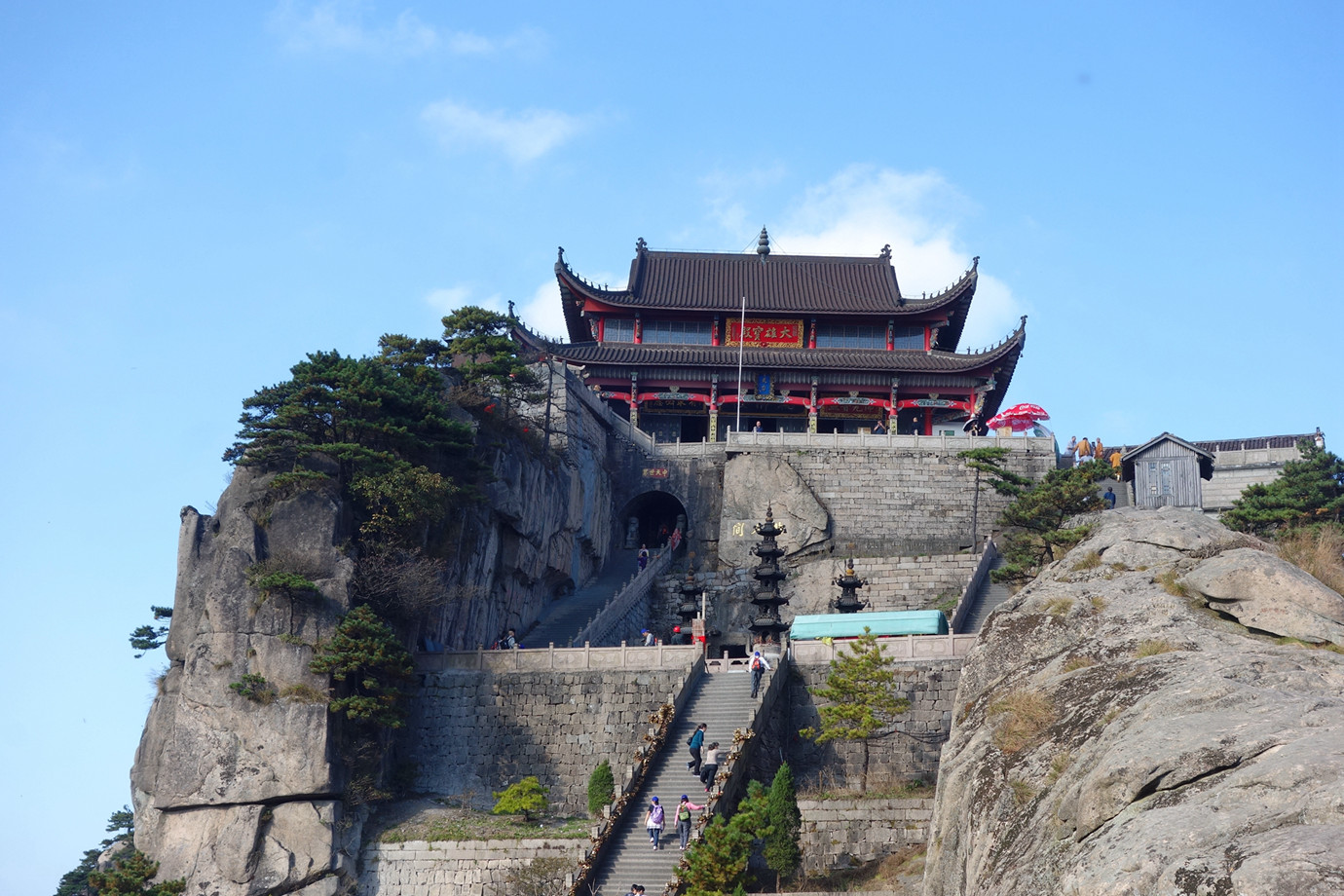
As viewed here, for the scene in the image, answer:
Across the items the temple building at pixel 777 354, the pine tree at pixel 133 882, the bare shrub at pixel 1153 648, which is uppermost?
the temple building at pixel 777 354

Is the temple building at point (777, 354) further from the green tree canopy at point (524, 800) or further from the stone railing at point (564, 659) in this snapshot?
the green tree canopy at point (524, 800)

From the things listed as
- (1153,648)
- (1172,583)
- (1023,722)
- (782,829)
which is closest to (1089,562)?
(1172,583)

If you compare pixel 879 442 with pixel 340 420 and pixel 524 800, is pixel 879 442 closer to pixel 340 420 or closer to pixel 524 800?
pixel 340 420

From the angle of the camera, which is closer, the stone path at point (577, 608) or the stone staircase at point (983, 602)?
the stone staircase at point (983, 602)

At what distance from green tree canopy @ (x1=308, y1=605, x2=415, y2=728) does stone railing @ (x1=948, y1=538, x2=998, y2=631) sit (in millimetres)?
12957

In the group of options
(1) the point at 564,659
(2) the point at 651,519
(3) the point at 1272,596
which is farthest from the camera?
(2) the point at 651,519

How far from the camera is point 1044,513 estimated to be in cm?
3825

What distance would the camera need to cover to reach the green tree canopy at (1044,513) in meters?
37.6

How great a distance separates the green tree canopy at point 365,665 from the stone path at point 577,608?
21.9 ft

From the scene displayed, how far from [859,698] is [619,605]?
1120 cm

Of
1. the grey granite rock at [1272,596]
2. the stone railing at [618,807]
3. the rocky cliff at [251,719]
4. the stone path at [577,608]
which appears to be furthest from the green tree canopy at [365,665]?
the grey granite rock at [1272,596]

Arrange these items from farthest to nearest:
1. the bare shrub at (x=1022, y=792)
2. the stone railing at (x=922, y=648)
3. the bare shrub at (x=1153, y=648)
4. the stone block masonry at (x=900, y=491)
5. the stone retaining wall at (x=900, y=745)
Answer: the stone block masonry at (x=900, y=491) → the stone railing at (x=922, y=648) → the stone retaining wall at (x=900, y=745) → the bare shrub at (x=1153, y=648) → the bare shrub at (x=1022, y=792)

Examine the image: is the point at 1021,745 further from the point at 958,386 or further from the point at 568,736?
the point at 958,386

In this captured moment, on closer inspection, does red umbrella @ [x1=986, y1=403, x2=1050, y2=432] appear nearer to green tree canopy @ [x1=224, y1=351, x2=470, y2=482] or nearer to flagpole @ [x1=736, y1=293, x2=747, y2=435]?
flagpole @ [x1=736, y1=293, x2=747, y2=435]
